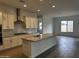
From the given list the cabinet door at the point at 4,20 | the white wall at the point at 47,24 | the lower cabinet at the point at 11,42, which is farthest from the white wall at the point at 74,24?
the cabinet door at the point at 4,20

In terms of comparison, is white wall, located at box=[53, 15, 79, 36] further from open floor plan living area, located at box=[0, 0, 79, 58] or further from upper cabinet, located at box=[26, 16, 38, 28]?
upper cabinet, located at box=[26, 16, 38, 28]

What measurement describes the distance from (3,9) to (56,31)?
10693 millimetres

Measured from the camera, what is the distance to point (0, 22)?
5.71 meters

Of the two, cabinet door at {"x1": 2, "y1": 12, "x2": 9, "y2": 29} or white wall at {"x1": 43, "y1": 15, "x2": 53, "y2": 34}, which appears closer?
cabinet door at {"x1": 2, "y1": 12, "x2": 9, "y2": 29}

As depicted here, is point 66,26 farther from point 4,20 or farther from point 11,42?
point 4,20

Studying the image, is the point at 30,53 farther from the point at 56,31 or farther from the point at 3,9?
the point at 56,31

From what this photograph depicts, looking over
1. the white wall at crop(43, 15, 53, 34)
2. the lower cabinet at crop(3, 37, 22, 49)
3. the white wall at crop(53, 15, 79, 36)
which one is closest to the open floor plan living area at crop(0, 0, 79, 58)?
the lower cabinet at crop(3, 37, 22, 49)

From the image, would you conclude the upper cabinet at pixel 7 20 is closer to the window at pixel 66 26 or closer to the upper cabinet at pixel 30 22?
the upper cabinet at pixel 30 22

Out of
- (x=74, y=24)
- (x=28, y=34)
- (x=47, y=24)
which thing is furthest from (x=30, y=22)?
(x=74, y=24)

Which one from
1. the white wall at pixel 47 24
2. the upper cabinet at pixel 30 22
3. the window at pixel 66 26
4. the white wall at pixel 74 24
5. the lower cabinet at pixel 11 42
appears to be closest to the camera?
the lower cabinet at pixel 11 42

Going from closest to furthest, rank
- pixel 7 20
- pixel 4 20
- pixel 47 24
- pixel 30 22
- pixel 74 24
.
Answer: pixel 4 20, pixel 7 20, pixel 30 22, pixel 74 24, pixel 47 24

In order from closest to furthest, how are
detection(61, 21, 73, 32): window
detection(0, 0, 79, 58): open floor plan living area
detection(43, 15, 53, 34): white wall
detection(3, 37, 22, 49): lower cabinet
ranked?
1. detection(0, 0, 79, 58): open floor plan living area
2. detection(3, 37, 22, 49): lower cabinet
3. detection(43, 15, 53, 34): white wall
4. detection(61, 21, 73, 32): window

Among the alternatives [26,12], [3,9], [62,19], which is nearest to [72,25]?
[62,19]

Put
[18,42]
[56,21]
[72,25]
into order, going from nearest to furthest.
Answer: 1. [18,42]
2. [72,25]
3. [56,21]
